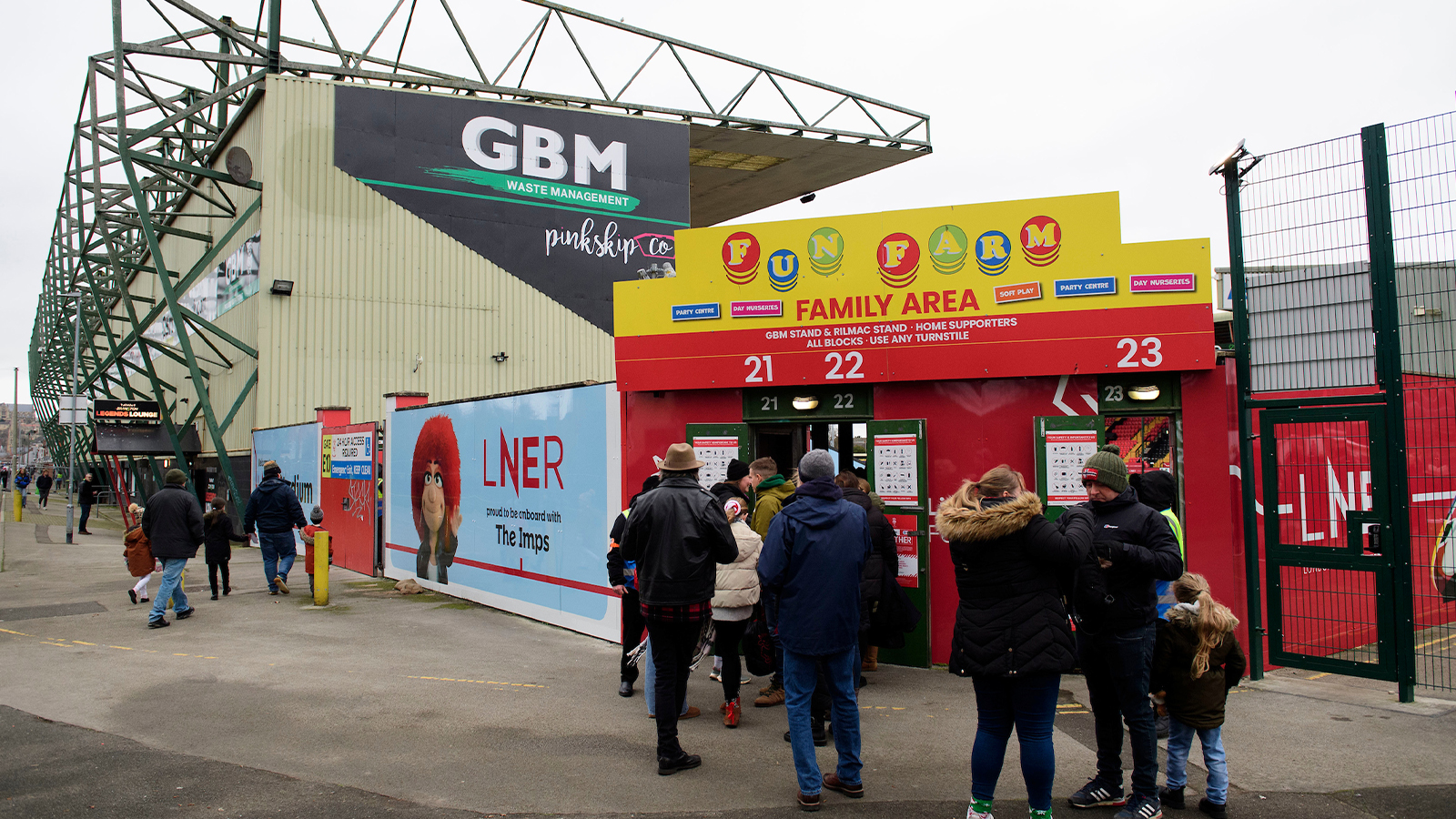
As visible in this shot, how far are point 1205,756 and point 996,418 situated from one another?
3.48 meters

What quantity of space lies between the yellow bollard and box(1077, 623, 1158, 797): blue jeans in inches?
357

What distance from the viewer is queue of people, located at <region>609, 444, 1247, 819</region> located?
12.7 ft

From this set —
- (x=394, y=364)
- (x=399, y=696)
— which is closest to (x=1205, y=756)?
(x=399, y=696)

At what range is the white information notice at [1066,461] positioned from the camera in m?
7.09

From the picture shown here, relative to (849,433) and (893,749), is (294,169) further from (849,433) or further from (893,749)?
(893,749)

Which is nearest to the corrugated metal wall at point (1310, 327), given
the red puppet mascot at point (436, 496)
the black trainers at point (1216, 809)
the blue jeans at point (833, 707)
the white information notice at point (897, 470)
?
the white information notice at point (897, 470)

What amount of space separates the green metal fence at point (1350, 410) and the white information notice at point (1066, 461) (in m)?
1.11

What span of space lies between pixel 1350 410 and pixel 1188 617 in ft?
10.2

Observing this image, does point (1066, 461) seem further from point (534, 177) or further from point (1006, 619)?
point (534, 177)

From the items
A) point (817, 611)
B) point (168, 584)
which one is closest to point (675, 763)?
point (817, 611)

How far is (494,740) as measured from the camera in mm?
5617

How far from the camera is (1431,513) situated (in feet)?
22.8

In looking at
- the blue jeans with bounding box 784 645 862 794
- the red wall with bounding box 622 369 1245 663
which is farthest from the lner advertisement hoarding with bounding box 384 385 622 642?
the blue jeans with bounding box 784 645 862 794

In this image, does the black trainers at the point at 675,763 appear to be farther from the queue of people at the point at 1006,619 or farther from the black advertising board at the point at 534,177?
the black advertising board at the point at 534,177
